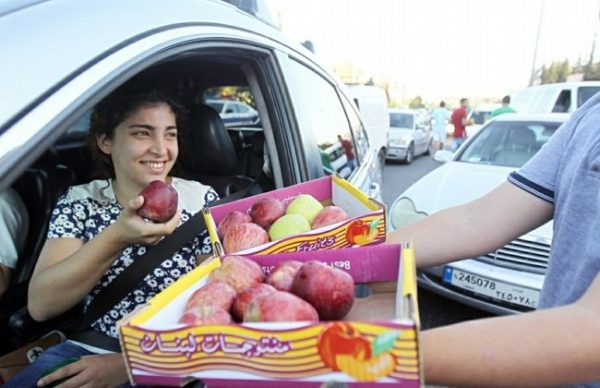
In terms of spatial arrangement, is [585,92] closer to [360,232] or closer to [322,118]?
[322,118]

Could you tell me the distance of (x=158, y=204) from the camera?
50.6 inches

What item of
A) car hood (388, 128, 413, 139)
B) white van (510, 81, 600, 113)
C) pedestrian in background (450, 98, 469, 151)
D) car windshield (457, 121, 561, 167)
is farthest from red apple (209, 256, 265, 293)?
car hood (388, 128, 413, 139)

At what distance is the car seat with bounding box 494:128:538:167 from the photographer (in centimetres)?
445

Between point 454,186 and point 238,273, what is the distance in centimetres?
343

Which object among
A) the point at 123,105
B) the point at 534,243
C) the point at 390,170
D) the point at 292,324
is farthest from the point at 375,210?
the point at 390,170

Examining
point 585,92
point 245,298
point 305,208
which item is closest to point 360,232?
point 305,208

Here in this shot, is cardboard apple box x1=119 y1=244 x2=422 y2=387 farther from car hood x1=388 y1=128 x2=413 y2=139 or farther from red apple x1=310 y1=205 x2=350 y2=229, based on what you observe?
car hood x1=388 y1=128 x2=413 y2=139

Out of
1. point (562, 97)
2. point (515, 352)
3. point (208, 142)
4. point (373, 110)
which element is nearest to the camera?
point (515, 352)

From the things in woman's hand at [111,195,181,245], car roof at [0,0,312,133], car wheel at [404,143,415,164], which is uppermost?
car roof at [0,0,312,133]

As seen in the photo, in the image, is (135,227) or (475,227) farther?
(475,227)

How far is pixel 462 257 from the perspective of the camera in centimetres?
142

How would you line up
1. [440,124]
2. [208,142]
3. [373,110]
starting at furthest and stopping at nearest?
[440,124] < [373,110] < [208,142]

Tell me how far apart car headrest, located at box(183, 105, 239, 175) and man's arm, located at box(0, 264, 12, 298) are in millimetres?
1318

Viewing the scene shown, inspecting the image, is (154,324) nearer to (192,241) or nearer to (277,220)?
(277,220)
